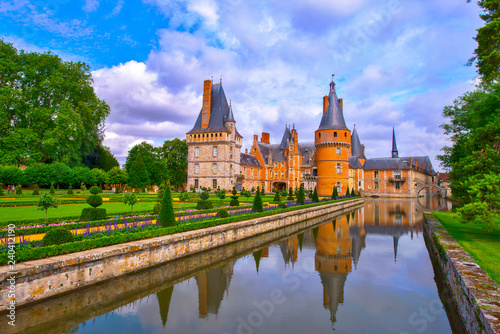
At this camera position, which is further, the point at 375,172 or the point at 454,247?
the point at 375,172

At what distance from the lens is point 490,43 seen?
9.38m

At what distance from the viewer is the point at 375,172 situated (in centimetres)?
5494

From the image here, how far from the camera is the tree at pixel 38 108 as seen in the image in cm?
2867

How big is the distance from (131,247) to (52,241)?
1678 millimetres

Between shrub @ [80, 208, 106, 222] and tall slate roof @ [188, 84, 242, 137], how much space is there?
2793 cm

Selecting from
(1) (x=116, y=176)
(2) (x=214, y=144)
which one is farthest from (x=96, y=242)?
(1) (x=116, y=176)

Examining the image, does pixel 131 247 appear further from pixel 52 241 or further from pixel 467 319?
pixel 467 319

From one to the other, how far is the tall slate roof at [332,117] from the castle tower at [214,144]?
11.4 meters

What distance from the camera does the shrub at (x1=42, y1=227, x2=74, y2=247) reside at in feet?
22.0

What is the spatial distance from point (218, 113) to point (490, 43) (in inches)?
1292

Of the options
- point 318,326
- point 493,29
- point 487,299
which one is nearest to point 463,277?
point 487,299

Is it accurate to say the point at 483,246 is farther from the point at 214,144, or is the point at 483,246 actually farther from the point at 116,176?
→ the point at 116,176

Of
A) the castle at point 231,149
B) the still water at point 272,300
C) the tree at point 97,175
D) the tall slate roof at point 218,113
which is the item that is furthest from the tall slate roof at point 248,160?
the still water at point 272,300

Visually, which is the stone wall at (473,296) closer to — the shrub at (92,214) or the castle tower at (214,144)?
the shrub at (92,214)
